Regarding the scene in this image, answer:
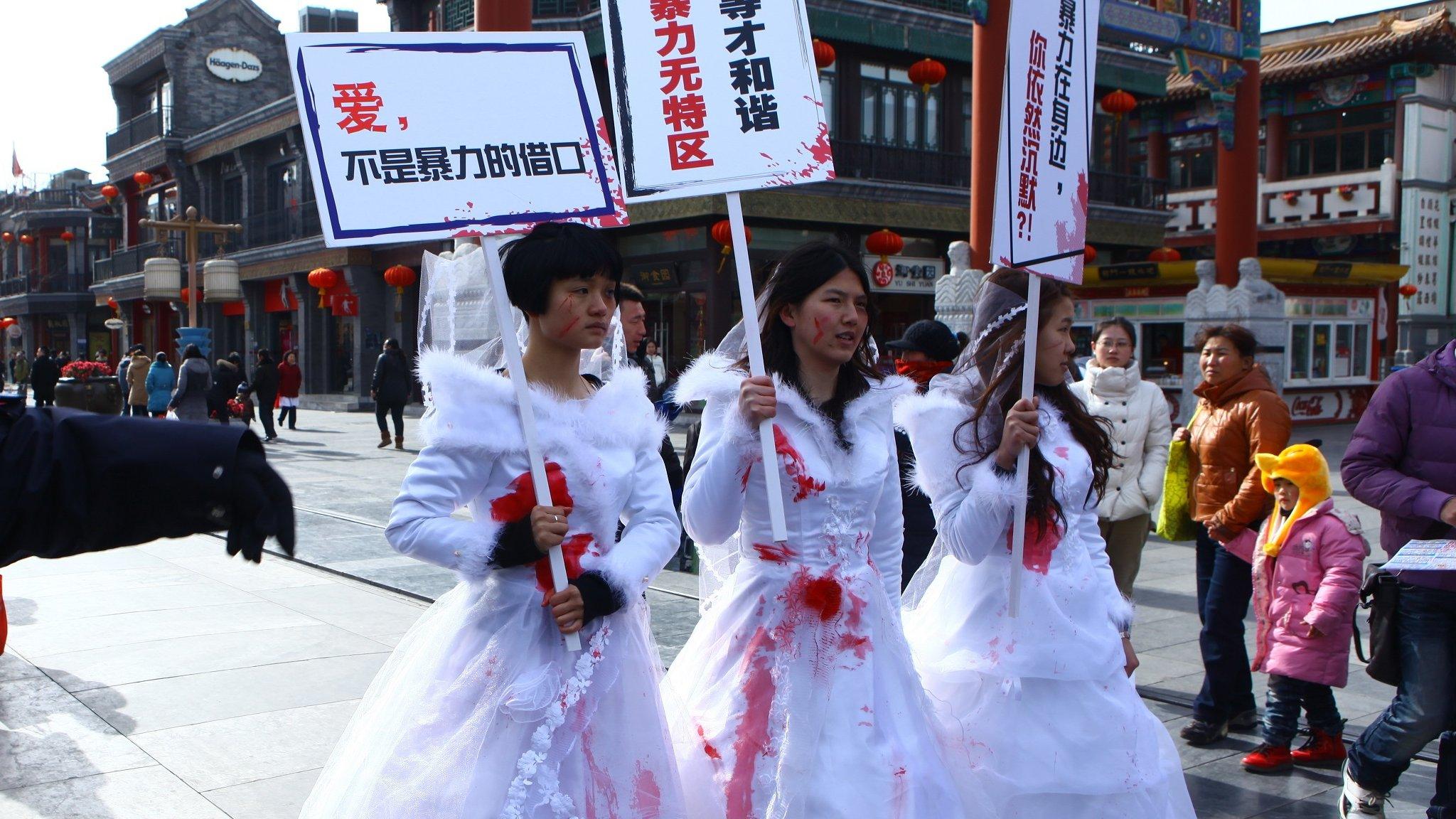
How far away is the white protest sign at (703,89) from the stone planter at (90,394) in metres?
15.3

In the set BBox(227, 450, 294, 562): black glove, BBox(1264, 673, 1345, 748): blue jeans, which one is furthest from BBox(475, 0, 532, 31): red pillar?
BBox(227, 450, 294, 562): black glove

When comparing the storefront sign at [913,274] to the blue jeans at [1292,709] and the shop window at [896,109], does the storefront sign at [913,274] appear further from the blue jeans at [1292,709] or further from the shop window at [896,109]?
the blue jeans at [1292,709]

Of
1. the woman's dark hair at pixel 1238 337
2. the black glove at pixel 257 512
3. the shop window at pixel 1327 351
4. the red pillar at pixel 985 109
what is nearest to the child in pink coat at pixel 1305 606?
the woman's dark hair at pixel 1238 337

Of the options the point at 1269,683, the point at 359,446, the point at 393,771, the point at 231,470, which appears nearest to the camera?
the point at 231,470

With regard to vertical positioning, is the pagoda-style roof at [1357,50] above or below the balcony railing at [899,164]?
above

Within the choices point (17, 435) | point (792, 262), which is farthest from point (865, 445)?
point (17, 435)

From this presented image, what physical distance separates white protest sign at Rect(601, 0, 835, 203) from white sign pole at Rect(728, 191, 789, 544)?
0.42 feet

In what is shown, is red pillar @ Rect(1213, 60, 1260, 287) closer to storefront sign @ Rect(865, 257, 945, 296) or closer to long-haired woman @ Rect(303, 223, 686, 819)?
storefront sign @ Rect(865, 257, 945, 296)

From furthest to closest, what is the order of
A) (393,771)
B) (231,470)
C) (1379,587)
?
(1379,587) < (393,771) < (231,470)

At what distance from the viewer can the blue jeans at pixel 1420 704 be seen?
129 inches

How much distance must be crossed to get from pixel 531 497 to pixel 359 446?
1545cm

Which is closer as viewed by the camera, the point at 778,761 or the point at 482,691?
the point at 482,691

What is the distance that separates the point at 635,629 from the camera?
2604 millimetres

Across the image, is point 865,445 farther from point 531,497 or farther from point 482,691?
point 482,691
